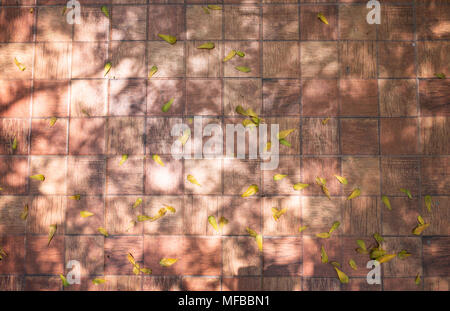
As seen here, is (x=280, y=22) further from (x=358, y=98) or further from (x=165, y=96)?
(x=165, y=96)

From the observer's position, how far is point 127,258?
2.15 meters

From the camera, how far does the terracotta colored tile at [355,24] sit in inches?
88.1

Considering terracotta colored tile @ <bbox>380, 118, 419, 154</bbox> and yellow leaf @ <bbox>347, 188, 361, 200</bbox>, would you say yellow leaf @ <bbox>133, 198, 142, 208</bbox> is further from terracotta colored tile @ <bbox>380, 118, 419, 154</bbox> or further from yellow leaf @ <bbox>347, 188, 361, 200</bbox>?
terracotta colored tile @ <bbox>380, 118, 419, 154</bbox>

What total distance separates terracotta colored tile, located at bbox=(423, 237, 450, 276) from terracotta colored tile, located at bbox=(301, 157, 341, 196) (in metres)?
0.75

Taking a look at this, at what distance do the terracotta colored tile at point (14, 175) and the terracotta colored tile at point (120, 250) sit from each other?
2.54 ft

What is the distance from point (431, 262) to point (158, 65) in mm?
2468

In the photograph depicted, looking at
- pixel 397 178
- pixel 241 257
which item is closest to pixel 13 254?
pixel 241 257

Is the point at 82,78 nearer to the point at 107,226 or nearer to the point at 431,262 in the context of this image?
the point at 107,226

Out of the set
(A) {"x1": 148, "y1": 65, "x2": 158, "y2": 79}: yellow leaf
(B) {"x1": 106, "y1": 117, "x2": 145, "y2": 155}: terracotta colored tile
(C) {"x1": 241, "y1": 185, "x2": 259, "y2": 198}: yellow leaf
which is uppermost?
(A) {"x1": 148, "y1": 65, "x2": 158, "y2": 79}: yellow leaf

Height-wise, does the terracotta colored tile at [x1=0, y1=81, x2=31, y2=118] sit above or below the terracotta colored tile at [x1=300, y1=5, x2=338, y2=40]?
below

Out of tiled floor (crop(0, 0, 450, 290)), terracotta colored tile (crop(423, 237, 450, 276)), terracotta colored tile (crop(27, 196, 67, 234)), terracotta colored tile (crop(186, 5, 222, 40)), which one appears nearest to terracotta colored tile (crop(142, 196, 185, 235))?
tiled floor (crop(0, 0, 450, 290))

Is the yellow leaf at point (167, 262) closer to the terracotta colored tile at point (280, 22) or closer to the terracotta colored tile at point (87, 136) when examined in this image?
the terracotta colored tile at point (87, 136)

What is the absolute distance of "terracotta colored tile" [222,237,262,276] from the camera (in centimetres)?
214

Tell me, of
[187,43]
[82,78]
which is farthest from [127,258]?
[187,43]
